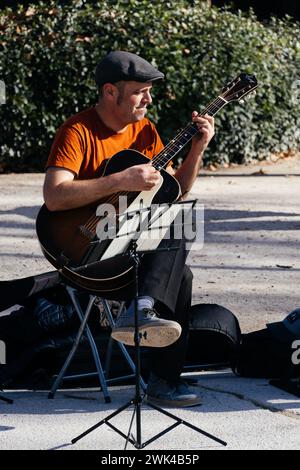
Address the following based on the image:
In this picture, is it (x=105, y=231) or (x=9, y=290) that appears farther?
(x=9, y=290)

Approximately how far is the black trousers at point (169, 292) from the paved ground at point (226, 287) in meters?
0.22

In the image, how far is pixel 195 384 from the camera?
5.36 metres

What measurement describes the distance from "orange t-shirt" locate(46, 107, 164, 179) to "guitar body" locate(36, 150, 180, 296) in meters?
0.09

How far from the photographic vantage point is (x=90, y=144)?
203 inches

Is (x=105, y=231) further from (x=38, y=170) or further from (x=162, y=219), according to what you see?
(x=38, y=170)

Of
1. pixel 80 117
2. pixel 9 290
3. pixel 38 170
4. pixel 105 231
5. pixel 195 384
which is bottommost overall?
pixel 38 170

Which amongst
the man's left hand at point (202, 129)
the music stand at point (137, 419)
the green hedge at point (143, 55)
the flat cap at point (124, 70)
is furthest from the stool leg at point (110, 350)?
the green hedge at point (143, 55)

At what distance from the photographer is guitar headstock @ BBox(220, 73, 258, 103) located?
530 centimetres

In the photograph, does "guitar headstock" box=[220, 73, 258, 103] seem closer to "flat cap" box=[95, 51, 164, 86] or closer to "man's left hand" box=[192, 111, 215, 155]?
"man's left hand" box=[192, 111, 215, 155]

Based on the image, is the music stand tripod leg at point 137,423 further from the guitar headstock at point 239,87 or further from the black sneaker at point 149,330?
the guitar headstock at point 239,87

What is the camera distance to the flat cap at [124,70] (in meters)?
5.15

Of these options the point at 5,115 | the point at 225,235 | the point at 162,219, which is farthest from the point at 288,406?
the point at 5,115
